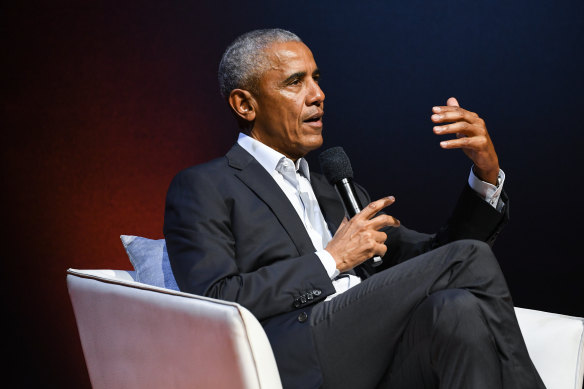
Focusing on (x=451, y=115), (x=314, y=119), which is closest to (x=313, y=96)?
(x=314, y=119)

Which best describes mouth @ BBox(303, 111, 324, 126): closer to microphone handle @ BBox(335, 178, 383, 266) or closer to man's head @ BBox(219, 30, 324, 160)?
man's head @ BBox(219, 30, 324, 160)

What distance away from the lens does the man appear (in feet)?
3.73

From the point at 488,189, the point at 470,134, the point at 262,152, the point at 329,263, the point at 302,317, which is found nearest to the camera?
the point at 302,317

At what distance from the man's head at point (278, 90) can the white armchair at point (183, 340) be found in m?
0.62

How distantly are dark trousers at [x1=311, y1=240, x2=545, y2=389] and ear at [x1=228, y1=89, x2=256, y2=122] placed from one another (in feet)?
2.37

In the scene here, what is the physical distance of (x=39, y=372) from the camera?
220 cm

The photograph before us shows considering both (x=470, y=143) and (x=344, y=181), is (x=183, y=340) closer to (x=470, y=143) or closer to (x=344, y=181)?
(x=344, y=181)

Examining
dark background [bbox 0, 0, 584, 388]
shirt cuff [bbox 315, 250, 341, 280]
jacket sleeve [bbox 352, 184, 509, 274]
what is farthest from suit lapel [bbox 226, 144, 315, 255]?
dark background [bbox 0, 0, 584, 388]

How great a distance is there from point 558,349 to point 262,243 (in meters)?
0.73

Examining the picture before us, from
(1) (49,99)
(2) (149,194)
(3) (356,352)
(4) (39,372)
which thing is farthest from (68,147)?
(3) (356,352)

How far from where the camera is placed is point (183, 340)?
1.13 meters

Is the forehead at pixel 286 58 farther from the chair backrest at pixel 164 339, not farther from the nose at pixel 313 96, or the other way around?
the chair backrest at pixel 164 339

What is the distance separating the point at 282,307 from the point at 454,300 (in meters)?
→ 0.40

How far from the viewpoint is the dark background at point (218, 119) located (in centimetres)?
217
